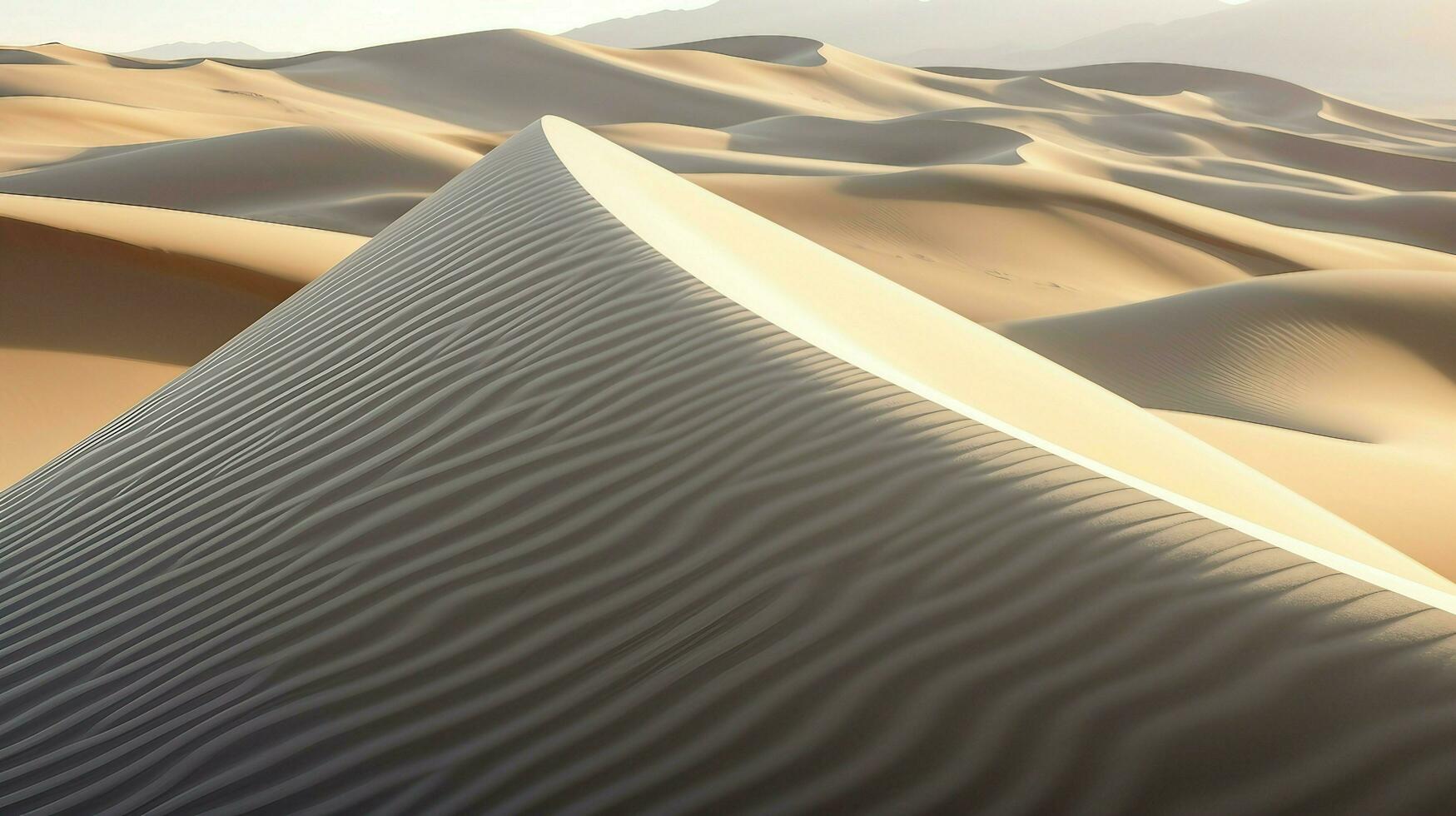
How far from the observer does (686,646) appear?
6.49 ft

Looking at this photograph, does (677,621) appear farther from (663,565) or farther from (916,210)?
(916,210)

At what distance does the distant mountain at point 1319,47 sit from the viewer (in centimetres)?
12025

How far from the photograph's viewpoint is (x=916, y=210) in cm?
1498

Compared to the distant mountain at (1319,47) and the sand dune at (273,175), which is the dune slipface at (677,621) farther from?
the distant mountain at (1319,47)

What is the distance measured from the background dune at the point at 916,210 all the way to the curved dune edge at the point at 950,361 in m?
1.25

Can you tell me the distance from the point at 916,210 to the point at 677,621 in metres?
13.5

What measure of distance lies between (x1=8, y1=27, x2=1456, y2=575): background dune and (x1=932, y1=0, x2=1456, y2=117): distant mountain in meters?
90.1

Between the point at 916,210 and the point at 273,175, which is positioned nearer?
the point at 916,210

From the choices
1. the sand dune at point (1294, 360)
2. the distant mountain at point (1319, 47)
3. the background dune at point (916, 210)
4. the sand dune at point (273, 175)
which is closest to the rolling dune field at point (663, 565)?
the sand dune at point (1294, 360)

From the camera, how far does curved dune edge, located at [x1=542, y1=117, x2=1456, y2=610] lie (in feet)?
11.9

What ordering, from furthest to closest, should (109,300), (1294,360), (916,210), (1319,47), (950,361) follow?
(1319,47), (916,210), (1294,360), (109,300), (950,361)

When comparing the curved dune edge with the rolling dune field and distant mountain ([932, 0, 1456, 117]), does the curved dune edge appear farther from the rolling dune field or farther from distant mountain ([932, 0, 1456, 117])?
distant mountain ([932, 0, 1456, 117])

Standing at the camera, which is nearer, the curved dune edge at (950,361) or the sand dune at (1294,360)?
the curved dune edge at (950,361)

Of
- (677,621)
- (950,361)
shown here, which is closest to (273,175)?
(950,361)
